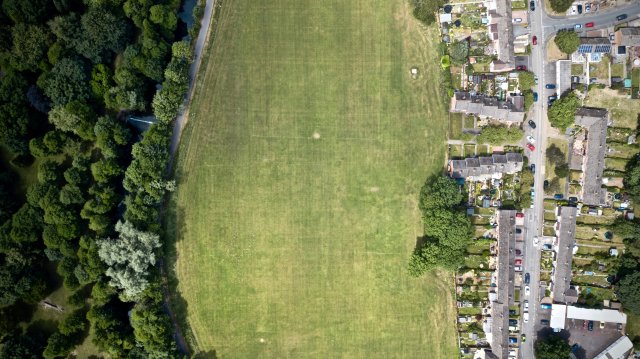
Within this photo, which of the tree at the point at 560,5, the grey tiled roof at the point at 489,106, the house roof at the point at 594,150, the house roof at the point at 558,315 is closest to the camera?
the grey tiled roof at the point at 489,106

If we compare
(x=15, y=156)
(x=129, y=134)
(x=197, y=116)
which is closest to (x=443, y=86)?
(x=197, y=116)

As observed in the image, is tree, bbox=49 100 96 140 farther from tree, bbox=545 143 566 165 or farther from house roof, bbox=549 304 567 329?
house roof, bbox=549 304 567 329

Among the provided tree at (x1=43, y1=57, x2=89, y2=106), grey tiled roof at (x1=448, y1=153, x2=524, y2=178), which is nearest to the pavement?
grey tiled roof at (x1=448, y1=153, x2=524, y2=178)

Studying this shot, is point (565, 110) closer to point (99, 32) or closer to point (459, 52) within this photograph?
point (459, 52)

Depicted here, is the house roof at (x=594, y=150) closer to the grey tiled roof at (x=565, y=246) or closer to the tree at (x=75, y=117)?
the grey tiled roof at (x=565, y=246)

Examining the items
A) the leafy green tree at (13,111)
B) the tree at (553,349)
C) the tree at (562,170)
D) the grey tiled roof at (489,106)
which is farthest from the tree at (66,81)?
the tree at (553,349)
